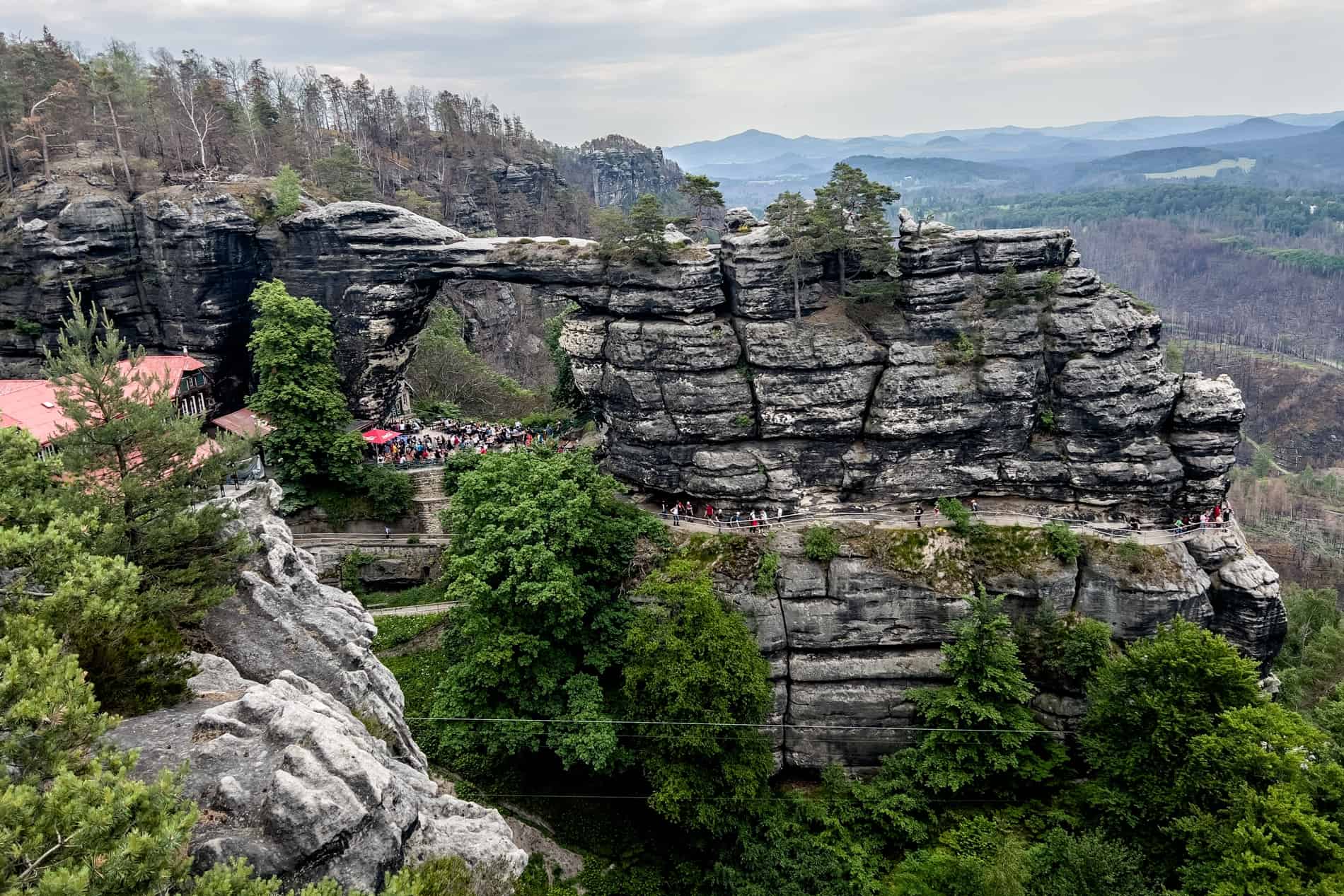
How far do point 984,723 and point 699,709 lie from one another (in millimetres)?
10685

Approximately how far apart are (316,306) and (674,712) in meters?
25.9

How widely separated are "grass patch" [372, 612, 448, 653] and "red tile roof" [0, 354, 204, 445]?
509 inches

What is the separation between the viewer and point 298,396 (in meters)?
32.6

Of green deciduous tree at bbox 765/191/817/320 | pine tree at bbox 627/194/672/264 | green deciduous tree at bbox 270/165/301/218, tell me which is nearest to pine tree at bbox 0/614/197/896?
pine tree at bbox 627/194/672/264

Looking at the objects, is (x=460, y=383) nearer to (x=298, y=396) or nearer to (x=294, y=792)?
(x=298, y=396)

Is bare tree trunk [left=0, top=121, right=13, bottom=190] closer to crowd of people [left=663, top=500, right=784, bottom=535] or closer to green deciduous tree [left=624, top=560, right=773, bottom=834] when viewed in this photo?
crowd of people [left=663, top=500, right=784, bottom=535]

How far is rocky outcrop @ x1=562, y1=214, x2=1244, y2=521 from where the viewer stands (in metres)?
30.3

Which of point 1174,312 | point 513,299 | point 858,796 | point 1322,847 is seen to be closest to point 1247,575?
point 1322,847

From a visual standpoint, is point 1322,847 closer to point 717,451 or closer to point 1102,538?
point 1102,538

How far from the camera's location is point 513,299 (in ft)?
230

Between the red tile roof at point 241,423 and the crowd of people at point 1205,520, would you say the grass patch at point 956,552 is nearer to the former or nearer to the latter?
the crowd of people at point 1205,520

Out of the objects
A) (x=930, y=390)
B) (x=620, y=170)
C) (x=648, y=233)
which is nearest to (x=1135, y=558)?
(x=930, y=390)

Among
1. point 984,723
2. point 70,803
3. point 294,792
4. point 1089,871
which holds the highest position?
point 70,803

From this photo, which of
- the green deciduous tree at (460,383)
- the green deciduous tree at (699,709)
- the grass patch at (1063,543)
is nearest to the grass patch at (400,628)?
the green deciduous tree at (699,709)
